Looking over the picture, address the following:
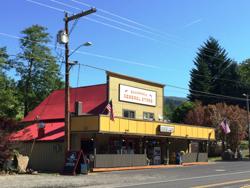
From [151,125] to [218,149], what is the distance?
27.6 meters

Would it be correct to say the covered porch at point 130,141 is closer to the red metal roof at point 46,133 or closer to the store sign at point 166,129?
the store sign at point 166,129

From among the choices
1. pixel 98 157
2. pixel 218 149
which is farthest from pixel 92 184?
pixel 218 149

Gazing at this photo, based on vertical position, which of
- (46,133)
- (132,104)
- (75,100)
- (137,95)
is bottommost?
(46,133)

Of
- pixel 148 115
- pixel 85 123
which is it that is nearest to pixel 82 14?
pixel 85 123

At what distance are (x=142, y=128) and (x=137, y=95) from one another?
5512 mm

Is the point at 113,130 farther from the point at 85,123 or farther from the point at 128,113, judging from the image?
the point at 128,113

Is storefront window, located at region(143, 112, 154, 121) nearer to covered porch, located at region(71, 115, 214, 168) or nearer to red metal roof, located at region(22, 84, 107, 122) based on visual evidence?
covered porch, located at region(71, 115, 214, 168)

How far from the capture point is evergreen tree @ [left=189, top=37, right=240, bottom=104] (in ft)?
303

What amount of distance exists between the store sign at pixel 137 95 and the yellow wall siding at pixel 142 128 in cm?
369

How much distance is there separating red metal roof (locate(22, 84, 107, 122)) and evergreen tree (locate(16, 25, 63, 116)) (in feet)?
37.4

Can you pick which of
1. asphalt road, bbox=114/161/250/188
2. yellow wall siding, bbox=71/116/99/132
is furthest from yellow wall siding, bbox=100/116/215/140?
asphalt road, bbox=114/161/250/188

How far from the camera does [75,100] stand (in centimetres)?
4619

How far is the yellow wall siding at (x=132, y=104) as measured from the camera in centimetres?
4216

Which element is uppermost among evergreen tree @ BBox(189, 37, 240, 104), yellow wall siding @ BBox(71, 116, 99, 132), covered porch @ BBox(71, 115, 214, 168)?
evergreen tree @ BBox(189, 37, 240, 104)
